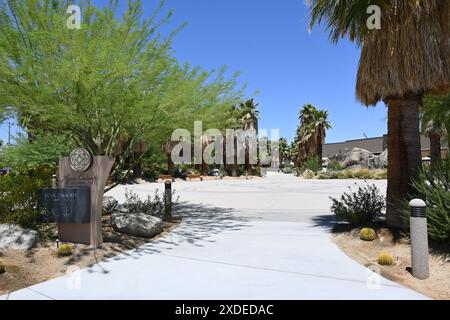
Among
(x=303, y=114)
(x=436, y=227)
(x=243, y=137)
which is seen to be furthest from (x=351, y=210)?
(x=303, y=114)

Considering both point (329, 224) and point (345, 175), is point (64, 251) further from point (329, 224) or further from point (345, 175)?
point (345, 175)

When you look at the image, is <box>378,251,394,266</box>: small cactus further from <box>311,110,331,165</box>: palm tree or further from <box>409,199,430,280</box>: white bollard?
<box>311,110,331,165</box>: palm tree

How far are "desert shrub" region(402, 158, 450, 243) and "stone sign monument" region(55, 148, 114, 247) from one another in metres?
6.95

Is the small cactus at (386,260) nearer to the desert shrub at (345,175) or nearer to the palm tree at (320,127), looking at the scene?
the desert shrub at (345,175)

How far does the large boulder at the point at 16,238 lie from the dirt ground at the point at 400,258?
22.5ft

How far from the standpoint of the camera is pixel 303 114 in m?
65.2

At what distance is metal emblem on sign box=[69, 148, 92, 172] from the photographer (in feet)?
27.0

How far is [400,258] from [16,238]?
8059mm

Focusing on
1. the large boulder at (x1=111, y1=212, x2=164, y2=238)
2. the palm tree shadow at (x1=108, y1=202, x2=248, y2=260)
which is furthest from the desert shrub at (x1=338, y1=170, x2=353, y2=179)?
the large boulder at (x1=111, y1=212, x2=164, y2=238)

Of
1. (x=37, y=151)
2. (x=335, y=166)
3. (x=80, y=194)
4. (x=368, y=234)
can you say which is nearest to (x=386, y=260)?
(x=368, y=234)

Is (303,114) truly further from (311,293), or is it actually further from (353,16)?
(311,293)

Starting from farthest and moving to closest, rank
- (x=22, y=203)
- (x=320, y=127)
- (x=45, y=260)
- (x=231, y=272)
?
(x=320, y=127) → (x=22, y=203) → (x=45, y=260) → (x=231, y=272)

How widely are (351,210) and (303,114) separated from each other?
56915 mm

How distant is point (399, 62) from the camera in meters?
8.50
